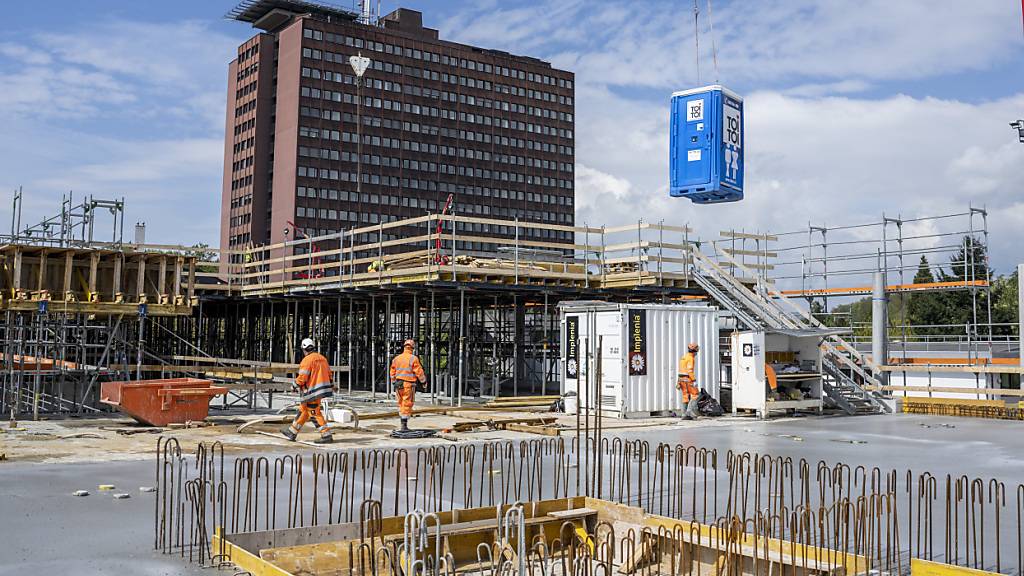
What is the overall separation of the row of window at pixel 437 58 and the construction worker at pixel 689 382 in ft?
293

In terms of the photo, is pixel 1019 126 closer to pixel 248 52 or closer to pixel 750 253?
pixel 750 253

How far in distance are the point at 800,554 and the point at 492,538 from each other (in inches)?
110

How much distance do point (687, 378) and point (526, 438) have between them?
5.69 m

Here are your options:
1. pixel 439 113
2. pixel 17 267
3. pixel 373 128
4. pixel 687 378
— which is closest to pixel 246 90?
pixel 373 128

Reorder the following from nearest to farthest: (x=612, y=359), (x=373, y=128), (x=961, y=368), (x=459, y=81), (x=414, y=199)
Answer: (x=612, y=359), (x=961, y=368), (x=373, y=128), (x=414, y=199), (x=459, y=81)

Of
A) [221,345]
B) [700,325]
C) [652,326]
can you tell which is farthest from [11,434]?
[221,345]

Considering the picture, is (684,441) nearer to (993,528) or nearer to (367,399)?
(993,528)

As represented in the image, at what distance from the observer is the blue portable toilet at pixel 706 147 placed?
1224 cm

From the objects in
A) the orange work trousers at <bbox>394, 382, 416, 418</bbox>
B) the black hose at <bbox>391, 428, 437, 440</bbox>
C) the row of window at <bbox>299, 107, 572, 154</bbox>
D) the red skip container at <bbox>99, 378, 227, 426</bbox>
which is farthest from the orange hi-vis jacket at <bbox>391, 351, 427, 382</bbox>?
the row of window at <bbox>299, 107, 572, 154</bbox>

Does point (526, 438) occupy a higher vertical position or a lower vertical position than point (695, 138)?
lower

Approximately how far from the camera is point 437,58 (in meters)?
112

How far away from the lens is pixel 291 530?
318 inches

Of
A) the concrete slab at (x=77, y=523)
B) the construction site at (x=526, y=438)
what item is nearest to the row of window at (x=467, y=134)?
the construction site at (x=526, y=438)

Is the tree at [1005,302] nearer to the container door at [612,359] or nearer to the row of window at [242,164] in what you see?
the container door at [612,359]
